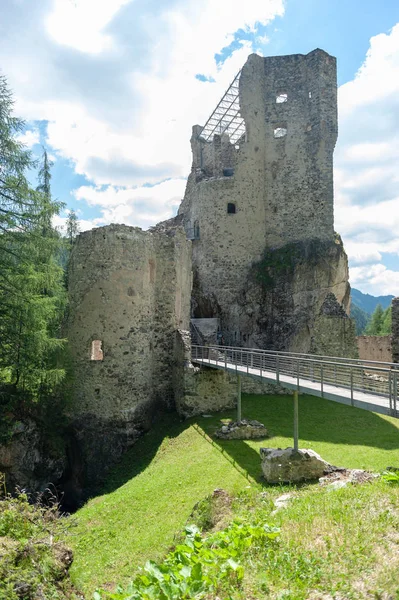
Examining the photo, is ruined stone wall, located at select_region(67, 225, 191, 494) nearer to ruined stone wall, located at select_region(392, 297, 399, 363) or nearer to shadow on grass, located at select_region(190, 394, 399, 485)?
shadow on grass, located at select_region(190, 394, 399, 485)

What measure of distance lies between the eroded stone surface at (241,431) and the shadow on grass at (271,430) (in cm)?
33

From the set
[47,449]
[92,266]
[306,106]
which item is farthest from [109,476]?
[306,106]

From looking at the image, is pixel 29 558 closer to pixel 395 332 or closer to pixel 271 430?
pixel 271 430

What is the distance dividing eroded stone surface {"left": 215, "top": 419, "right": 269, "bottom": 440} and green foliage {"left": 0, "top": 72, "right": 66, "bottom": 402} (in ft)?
20.4

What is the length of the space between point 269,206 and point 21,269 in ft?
64.9

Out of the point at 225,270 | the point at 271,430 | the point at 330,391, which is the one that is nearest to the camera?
the point at 330,391

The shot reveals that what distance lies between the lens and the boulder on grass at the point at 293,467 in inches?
422

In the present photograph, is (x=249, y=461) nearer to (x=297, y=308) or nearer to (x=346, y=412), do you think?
(x=346, y=412)

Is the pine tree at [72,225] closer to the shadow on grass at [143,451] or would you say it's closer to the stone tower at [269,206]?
the stone tower at [269,206]

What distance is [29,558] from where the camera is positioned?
21.8 ft

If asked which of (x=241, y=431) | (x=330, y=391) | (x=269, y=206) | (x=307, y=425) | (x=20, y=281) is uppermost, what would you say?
(x=269, y=206)

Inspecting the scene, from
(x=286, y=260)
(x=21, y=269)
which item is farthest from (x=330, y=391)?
(x=286, y=260)

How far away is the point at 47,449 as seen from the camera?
52.3ft

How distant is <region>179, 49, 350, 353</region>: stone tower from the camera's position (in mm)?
27531
